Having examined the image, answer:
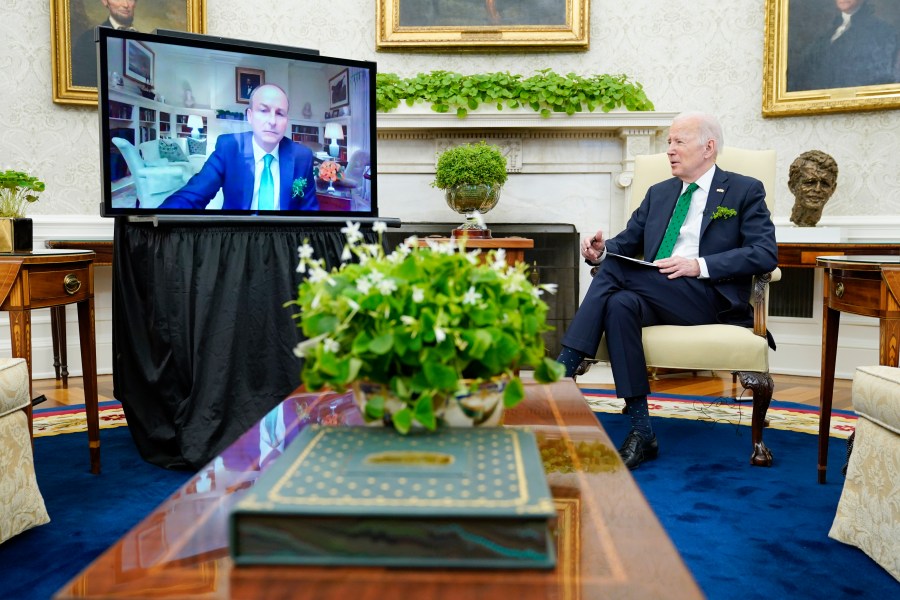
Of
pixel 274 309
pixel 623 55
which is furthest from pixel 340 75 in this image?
pixel 623 55

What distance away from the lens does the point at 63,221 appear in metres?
4.49

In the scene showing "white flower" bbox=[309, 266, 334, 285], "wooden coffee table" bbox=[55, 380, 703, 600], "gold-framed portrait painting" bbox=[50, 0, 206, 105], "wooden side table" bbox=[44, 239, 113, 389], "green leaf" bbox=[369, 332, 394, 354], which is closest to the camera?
"wooden coffee table" bbox=[55, 380, 703, 600]

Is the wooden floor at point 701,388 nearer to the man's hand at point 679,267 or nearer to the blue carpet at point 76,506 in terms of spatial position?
the blue carpet at point 76,506

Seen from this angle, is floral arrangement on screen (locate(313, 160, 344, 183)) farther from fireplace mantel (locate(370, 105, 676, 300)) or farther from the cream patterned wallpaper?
the cream patterned wallpaper

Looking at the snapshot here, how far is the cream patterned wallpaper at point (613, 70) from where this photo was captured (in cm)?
438

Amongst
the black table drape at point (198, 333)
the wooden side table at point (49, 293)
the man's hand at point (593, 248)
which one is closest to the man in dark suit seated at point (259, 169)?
the black table drape at point (198, 333)

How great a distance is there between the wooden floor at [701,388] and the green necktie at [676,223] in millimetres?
1133

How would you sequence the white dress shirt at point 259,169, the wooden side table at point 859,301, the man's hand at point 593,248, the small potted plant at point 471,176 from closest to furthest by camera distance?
the wooden side table at point 859,301
the white dress shirt at point 259,169
the man's hand at point 593,248
the small potted plant at point 471,176

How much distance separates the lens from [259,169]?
2.88 meters

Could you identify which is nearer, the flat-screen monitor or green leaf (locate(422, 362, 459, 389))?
green leaf (locate(422, 362, 459, 389))

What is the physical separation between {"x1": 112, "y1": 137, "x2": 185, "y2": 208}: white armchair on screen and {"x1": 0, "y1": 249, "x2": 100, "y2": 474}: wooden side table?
28 cm

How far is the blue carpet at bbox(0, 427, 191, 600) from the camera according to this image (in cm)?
186

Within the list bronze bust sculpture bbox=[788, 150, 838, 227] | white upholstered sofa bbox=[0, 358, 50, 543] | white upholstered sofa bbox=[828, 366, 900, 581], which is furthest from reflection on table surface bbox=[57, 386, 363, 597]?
bronze bust sculpture bbox=[788, 150, 838, 227]

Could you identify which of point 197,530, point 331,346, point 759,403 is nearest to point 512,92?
point 759,403
